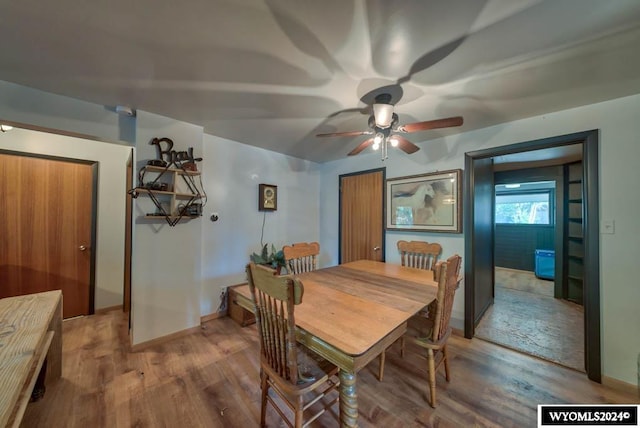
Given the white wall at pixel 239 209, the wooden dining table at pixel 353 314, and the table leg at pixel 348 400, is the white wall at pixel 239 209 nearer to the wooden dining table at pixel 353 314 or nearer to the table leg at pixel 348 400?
the wooden dining table at pixel 353 314

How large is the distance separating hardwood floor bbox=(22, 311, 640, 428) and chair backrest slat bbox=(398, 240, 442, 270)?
2.86 ft

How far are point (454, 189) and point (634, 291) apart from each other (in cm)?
154

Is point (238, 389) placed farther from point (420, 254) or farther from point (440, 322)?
point (420, 254)

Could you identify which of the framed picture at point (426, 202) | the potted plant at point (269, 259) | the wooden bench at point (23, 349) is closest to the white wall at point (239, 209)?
the potted plant at point (269, 259)

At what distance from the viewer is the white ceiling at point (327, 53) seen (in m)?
1.11

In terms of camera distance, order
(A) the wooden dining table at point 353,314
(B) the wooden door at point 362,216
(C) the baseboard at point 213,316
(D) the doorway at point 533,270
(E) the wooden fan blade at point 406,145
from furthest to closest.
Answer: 1. (B) the wooden door at point 362,216
2. (C) the baseboard at point 213,316
3. (D) the doorway at point 533,270
4. (E) the wooden fan blade at point 406,145
5. (A) the wooden dining table at point 353,314

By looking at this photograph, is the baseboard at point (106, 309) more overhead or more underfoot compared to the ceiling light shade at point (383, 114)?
more underfoot

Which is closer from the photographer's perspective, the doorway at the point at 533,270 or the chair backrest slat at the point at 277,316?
the chair backrest slat at the point at 277,316

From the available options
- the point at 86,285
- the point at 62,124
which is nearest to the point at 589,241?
the point at 62,124

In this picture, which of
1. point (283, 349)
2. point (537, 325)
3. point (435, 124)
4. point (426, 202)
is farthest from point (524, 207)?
point (283, 349)

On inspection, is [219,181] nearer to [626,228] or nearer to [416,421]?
[416,421]

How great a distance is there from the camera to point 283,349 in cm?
121

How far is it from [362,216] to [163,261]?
2.62 metres

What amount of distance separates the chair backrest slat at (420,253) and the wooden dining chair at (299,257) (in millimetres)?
1098
